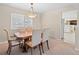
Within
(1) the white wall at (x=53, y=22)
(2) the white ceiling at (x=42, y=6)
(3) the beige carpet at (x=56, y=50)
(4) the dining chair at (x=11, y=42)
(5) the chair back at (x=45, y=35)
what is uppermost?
(2) the white ceiling at (x=42, y=6)

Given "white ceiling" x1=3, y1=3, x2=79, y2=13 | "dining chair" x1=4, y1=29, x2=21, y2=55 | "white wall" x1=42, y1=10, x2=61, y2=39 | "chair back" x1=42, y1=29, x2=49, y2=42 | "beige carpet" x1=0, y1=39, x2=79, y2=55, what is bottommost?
"beige carpet" x1=0, y1=39, x2=79, y2=55

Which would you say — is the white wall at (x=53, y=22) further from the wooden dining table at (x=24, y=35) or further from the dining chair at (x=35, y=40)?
the wooden dining table at (x=24, y=35)

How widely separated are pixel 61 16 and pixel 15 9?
790 mm

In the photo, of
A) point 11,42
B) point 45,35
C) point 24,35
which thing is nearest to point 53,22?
point 45,35

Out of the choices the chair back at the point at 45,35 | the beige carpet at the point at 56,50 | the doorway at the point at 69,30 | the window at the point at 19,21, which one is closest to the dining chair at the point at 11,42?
the beige carpet at the point at 56,50

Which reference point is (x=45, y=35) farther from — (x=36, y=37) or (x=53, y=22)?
(x=53, y=22)

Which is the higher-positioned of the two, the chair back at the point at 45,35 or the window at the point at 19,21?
the window at the point at 19,21

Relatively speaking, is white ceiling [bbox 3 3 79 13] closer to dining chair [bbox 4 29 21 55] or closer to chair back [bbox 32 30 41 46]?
chair back [bbox 32 30 41 46]

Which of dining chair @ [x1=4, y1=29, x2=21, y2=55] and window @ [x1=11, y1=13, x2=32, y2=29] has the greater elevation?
window @ [x1=11, y1=13, x2=32, y2=29]

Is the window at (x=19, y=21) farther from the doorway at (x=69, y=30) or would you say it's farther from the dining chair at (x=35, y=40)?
the doorway at (x=69, y=30)

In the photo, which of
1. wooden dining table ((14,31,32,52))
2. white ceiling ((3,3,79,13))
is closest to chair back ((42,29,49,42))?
wooden dining table ((14,31,32,52))

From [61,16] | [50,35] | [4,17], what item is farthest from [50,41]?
[4,17]

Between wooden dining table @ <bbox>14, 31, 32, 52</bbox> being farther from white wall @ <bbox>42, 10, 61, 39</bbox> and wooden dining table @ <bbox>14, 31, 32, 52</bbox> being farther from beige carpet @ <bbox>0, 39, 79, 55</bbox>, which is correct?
white wall @ <bbox>42, 10, 61, 39</bbox>

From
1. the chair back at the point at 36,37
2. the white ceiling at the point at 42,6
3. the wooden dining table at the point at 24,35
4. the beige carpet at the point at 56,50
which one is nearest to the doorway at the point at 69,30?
the beige carpet at the point at 56,50
